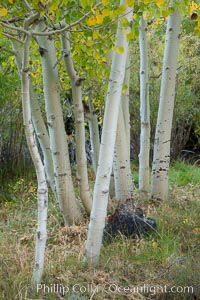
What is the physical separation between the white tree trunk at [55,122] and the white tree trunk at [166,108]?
1.18m

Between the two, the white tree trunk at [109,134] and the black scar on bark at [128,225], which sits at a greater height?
the white tree trunk at [109,134]

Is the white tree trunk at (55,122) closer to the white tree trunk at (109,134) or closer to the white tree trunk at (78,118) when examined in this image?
the white tree trunk at (78,118)

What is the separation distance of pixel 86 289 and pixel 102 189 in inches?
27.0

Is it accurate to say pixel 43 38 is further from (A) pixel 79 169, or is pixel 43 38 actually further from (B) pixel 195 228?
(B) pixel 195 228

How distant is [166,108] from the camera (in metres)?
4.46

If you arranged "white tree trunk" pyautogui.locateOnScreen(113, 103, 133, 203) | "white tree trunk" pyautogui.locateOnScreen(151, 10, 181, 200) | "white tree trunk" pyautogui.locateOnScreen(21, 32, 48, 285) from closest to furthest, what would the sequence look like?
1. "white tree trunk" pyautogui.locateOnScreen(21, 32, 48, 285)
2. "white tree trunk" pyautogui.locateOnScreen(113, 103, 133, 203)
3. "white tree trunk" pyautogui.locateOnScreen(151, 10, 181, 200)

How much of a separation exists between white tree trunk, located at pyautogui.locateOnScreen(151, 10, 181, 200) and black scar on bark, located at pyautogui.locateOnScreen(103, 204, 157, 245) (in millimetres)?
948

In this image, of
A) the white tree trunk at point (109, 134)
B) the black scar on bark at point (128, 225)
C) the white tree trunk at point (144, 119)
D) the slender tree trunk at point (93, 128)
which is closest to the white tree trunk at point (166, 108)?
the white tree trunk at point (144, 119)

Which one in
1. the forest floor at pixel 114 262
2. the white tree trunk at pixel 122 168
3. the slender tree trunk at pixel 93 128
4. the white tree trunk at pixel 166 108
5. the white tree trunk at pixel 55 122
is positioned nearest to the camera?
the forest floor at pixel 114 262

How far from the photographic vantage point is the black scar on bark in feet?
11.5

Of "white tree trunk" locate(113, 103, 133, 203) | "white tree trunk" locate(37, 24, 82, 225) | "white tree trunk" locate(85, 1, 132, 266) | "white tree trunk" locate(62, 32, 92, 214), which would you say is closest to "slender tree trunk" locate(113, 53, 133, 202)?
"white tree trunk" locate(113, 103, 133, 203)

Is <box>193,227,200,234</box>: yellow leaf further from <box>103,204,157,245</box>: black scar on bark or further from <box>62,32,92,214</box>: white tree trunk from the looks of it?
<box>62,32,92,214</box>: white tree trunk

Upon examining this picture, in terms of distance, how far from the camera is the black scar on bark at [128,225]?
350 cm

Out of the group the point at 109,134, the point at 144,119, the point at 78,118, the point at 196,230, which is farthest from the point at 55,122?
the point at 144,119
